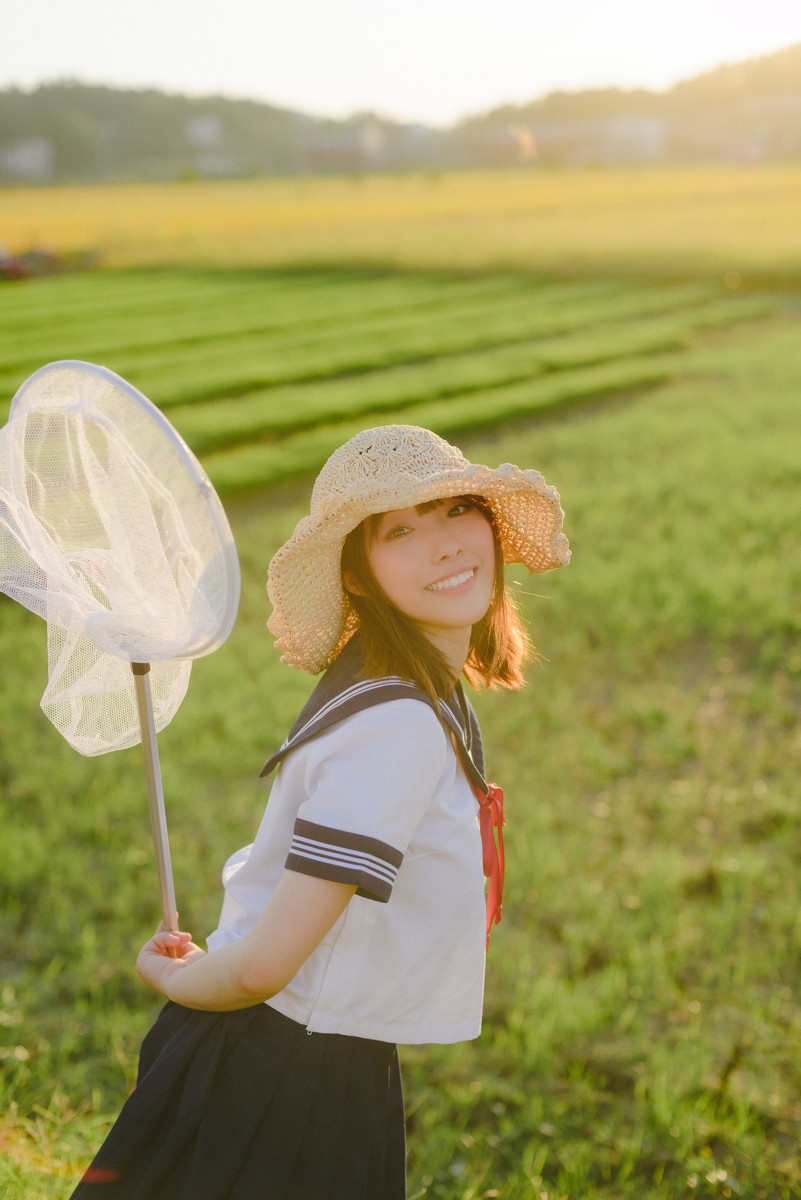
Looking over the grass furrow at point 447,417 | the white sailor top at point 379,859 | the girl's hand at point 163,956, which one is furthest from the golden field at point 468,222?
the girl's hand at point 163,956

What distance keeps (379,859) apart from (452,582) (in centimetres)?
44

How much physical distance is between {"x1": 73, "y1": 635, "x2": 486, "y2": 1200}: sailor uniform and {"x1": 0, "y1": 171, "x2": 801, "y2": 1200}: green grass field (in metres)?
0.71

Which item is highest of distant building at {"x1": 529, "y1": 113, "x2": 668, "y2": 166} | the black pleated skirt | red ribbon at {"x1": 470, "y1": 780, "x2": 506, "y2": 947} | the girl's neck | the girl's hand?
distant building at {"x1": 529, "y1": 113, "x2": 668, "y2": 166}

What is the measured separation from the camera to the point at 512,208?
1428 inches

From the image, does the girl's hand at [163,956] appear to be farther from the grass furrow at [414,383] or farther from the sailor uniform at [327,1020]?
the grass furrow at [414,383]

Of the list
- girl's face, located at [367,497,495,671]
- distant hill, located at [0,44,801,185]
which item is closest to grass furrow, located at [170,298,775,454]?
girl's face, located at [367,497,495,671]

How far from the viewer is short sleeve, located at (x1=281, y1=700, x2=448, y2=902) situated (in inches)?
45.4

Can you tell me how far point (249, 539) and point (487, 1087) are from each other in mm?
5434

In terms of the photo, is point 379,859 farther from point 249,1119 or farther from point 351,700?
point 249,1119

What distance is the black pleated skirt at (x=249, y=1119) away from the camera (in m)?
1.34

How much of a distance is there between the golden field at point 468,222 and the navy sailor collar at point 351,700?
24336 millimetres

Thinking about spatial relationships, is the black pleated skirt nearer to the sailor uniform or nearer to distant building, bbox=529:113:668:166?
the sailor uniform

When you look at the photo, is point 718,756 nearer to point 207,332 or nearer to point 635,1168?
point 635,1168

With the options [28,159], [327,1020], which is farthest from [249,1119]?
[28,159]
